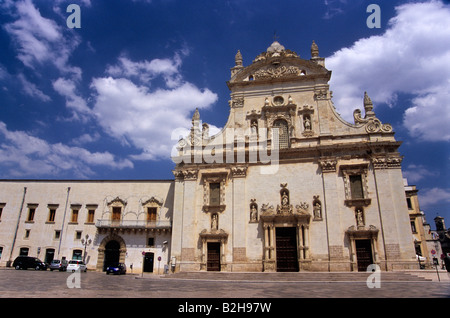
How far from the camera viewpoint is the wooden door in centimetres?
2764

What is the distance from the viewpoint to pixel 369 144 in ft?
88.7

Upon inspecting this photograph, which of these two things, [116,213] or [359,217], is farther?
[116,213]

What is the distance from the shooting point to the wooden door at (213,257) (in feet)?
90.7

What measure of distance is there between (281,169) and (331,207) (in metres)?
→ 5.36

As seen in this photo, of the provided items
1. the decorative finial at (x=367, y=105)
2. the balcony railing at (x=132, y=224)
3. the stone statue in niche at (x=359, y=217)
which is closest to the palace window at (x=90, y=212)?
the balcony railing at (x=132, y=224)

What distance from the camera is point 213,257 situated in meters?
27.9

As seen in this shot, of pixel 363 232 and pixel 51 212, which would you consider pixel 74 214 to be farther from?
pixel 363 232

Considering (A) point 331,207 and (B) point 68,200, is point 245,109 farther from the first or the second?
(B) point 68,200

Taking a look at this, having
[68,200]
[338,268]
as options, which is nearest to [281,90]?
[338,268]

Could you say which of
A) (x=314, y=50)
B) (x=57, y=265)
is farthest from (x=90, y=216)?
(x=314, y=50)

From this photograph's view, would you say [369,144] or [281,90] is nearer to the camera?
[369,144]

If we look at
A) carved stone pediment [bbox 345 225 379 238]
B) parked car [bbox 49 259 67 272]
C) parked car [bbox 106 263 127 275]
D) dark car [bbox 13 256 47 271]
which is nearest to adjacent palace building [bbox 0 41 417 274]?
carved stone pediment [bbox 345 225 379 238]

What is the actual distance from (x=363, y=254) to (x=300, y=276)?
238 inches
